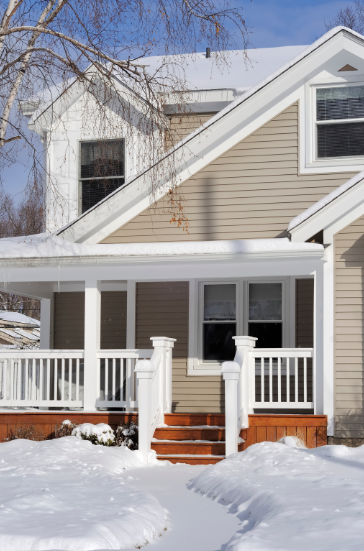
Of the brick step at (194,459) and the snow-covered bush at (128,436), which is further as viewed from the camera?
the snow-covered bush at (128,436)

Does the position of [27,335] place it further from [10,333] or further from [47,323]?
[47,323]

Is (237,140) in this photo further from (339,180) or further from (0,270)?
(0,270)

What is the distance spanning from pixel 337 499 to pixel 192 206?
20.9 feet

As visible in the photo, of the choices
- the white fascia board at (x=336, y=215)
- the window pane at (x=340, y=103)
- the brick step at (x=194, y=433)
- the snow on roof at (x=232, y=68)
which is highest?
the snow on roof at (x=232, y=68)

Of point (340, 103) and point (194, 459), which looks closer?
point (194, 459)

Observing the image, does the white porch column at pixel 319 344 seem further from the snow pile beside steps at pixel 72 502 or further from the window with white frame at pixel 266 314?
the snow pile beside steps at pixel 72 502

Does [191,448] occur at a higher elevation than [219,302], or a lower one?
lower

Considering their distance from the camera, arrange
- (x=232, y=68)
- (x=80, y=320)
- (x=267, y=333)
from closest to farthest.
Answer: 1. (x=267, y=333)
2. (x=80, y=320)
3. (x=232, y=68)

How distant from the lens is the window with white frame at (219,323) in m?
11.5

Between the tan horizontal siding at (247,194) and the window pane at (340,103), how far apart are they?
1.44ft

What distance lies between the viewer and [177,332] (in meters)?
11.7

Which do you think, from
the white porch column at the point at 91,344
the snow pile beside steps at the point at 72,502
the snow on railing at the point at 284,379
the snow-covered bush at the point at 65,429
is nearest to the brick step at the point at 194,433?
the snow on railing at the point at 284,379

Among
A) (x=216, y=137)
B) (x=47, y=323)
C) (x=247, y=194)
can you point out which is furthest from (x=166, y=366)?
(x=216, y=137)

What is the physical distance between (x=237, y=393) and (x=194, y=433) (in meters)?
0.93
